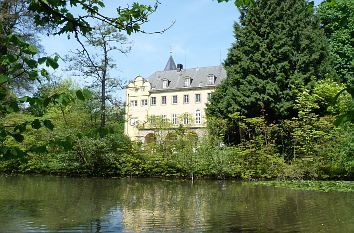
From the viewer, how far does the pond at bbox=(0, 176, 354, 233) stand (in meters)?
9.77

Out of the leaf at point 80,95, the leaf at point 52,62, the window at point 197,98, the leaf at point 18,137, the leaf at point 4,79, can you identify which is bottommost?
the leaf at point 18,137

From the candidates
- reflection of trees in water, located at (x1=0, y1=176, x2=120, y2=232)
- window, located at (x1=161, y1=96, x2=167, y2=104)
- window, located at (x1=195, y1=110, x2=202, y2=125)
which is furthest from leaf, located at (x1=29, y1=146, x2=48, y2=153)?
window, located at (x1=161, y1=96, x2=167, y2=104)

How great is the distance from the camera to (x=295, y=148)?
26.2m

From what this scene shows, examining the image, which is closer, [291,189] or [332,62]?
[291,189]

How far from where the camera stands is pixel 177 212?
12414mm

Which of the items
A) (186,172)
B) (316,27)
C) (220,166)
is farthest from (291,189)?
(316,27)

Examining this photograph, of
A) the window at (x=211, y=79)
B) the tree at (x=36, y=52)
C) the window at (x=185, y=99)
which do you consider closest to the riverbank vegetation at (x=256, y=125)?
the tree at (x=36, y=52)

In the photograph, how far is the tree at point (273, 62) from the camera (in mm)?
28922

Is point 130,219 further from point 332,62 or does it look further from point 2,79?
point 332,62

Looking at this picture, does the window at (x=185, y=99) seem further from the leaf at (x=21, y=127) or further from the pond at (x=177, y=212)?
the leaf at (x=21, y=127)

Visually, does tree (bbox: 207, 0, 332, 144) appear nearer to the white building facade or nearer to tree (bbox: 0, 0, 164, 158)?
the white building facade

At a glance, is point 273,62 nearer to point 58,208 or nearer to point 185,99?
point 58,208

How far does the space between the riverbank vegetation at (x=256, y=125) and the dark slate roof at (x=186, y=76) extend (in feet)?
73.7

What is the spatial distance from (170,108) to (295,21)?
95.4 feet
